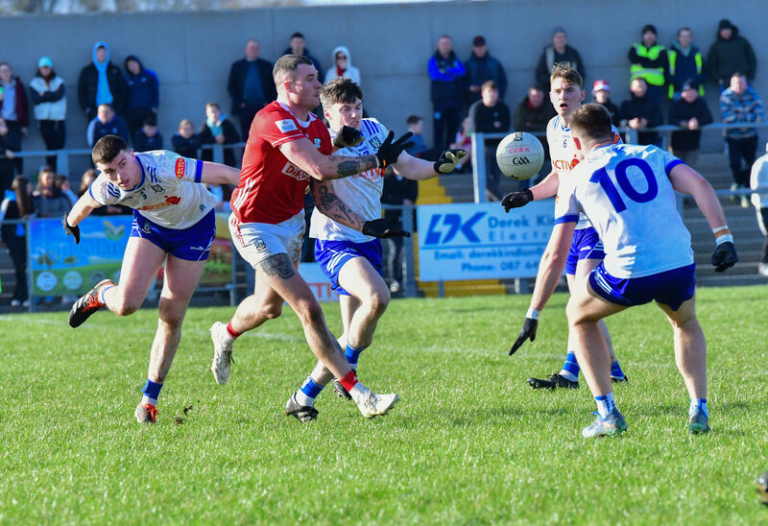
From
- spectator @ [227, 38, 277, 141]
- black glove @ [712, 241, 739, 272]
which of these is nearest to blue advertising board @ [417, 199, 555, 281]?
spectator @ [227, 38, 277, 141]

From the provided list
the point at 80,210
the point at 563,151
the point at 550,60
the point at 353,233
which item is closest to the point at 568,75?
the point at 563,151

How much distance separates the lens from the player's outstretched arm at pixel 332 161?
Answer: 246 inches

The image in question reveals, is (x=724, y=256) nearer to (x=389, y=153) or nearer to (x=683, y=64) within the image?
(x=389, y=153)

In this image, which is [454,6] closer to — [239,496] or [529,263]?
[529,263]

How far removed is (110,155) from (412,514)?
357 centimetres

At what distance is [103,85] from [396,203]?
20.0ft

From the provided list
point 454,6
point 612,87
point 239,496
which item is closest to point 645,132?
point 612,87

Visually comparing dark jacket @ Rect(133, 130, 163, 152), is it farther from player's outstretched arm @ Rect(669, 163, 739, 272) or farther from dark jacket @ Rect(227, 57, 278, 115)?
player's outstretched arm @ Rect(669, 163, 739, 272)

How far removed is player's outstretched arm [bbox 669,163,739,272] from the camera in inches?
208

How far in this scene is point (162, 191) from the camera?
6988 mm

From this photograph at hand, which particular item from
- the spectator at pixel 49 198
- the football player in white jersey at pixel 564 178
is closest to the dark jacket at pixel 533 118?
the spectator at pixel 49 198

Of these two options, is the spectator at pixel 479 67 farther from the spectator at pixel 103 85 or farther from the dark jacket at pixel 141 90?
the spectator at pixel 103 85

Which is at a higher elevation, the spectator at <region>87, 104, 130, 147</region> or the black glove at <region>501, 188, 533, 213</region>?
the spectator at <region>87, 104, 130, 147</region>

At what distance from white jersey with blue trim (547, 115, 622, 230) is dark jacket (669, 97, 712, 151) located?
1042cm
